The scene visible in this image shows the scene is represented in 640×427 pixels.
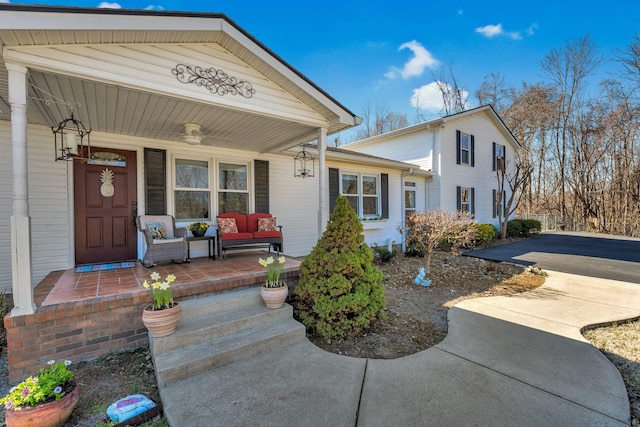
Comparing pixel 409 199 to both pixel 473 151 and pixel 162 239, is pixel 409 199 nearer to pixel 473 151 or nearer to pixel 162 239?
pixel 473 151

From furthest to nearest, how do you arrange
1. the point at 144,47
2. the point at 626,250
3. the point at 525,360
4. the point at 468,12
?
the point at 626,250 → the point at 468,12 → the point at 144,47 → the point at 525,360

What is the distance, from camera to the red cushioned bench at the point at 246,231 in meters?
5.48

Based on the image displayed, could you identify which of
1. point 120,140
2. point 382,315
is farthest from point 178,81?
point 382,315

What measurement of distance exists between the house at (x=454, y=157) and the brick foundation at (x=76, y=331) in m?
8.98

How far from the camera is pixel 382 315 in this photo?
3582 mm

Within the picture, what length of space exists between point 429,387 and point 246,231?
15.4 feet

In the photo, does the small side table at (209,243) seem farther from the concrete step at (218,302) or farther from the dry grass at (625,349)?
the dry grass at (625,349)

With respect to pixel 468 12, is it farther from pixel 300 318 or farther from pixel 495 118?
pixel 300 318

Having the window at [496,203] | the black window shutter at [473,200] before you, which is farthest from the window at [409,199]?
the window at [496,203]

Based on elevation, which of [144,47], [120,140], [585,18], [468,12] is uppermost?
[585,18]

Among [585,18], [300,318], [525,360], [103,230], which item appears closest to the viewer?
[525,360]

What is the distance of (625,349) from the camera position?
120 inches

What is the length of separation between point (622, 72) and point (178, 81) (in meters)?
20.6

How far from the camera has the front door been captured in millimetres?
4910
